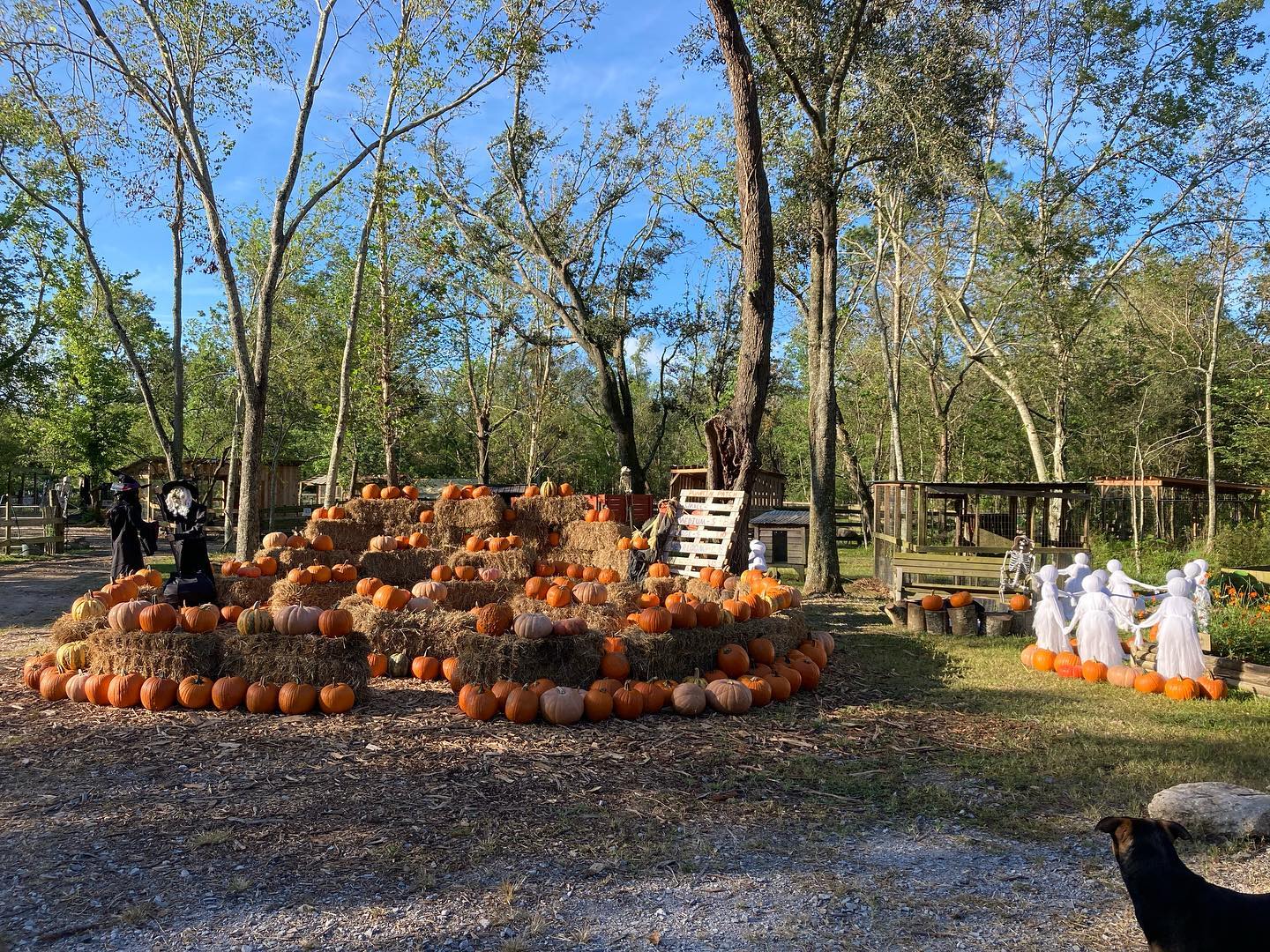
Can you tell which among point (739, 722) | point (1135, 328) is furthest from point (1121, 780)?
point (1135, 328)

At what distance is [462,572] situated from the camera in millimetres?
9617

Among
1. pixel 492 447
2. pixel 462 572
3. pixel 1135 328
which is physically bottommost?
pixel 462 572

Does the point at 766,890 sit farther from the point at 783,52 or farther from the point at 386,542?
the point at 783,52

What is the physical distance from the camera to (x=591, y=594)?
8.49 m

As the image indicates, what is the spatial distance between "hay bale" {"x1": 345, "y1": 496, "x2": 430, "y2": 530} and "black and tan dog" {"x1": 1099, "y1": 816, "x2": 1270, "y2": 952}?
9.99 m

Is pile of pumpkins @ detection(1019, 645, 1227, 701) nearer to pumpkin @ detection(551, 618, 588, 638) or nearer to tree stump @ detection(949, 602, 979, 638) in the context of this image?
tree stump @ detection(949, 602, 979, 638)

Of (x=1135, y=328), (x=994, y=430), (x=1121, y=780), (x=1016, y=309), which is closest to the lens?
(x=1121, y=780)

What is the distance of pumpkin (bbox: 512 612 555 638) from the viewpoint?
21.7ft

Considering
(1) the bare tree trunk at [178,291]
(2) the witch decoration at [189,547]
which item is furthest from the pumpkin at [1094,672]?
(1) the bare tree trunk at [178,291]

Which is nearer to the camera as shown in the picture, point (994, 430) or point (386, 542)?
point (386, 542)

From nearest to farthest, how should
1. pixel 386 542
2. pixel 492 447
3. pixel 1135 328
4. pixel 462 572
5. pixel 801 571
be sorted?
1. pixel 462 572
2. pixel 386 542
3. pixel 801 571
4. pixel 1135 328
5. pixel 492 447

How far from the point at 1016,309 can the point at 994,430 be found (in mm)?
11647

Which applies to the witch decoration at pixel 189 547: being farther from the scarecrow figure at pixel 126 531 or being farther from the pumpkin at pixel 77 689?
the scarecrow figure at pixel 126 531

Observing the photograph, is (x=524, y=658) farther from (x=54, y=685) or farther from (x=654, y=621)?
(x=54, y=685)
